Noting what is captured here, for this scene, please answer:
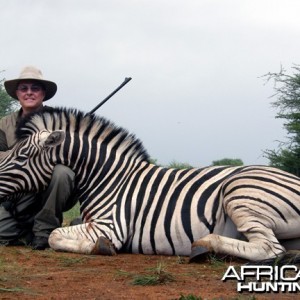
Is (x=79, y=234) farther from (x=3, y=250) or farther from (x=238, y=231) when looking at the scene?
(x=238, y=231)

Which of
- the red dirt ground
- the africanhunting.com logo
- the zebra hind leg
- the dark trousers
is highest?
the dark trousers

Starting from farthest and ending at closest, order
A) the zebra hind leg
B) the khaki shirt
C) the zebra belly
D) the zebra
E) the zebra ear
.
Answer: the khaki shirt < the zebra ear < the zebra belly < the zebra < the zebra hind leg

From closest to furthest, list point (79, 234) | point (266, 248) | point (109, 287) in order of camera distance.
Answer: point (109, 287)
point (266, 248)
point (79, 234)

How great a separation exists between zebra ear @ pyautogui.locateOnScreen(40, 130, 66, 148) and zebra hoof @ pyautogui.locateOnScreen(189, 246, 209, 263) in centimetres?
156

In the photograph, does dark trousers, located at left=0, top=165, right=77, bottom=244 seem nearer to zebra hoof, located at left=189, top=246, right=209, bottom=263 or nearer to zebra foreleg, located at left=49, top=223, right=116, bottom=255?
zebra foreleg, located at left=49, top=223, right=116, bottom=255

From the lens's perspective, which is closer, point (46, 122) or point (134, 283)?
point (134, 283)

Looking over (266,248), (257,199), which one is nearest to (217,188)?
(257,199)

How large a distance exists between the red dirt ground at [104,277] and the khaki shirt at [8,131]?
1.29 meters

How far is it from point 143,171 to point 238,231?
108 cm

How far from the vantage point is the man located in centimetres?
537

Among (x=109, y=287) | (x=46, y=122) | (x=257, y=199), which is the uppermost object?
(x=46, y=122)

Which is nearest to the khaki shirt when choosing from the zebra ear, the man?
the man

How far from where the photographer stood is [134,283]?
3527 mm

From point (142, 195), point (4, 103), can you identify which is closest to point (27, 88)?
point (142, 195)
